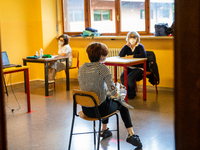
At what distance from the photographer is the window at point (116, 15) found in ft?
18.4

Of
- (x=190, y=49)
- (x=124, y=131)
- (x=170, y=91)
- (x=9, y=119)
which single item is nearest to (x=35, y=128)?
(x=9, y=119)

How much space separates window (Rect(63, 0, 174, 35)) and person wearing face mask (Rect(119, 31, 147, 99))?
92 cm

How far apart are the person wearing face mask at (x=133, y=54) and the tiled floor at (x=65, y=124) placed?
27 cm

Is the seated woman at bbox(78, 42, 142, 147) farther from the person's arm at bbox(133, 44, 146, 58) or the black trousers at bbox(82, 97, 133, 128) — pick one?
the person's arm at bbox(133, 44, 146, 58)

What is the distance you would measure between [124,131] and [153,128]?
371 mm

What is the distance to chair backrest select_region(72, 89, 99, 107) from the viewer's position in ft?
8.05

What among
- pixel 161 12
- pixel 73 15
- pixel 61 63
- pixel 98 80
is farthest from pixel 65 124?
pixel 73 15

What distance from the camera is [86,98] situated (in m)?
2.50

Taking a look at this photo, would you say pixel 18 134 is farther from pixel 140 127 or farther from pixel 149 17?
pixel 149 17

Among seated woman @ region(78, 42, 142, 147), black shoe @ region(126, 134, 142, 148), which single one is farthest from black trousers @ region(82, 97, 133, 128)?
black shoe @ region(126, 134, 142, 148)

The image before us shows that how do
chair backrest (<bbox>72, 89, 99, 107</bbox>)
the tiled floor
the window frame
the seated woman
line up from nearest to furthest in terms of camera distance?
chair backrest (<bbox>72, 89, 99, 107</bbox>) → the seated woman → the tiled floor → the window frame

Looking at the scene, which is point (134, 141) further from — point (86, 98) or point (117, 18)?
point (117, 18)

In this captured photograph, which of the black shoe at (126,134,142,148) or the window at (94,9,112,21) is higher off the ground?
the window at (94,9,112,21)

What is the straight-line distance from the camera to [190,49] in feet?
2.08
